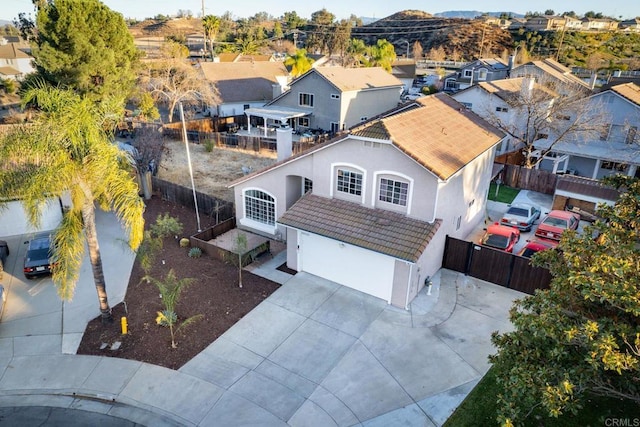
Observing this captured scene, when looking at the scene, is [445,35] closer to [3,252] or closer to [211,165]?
[211,165]

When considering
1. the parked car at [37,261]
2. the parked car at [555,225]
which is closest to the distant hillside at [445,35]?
the parked car at [555,225]

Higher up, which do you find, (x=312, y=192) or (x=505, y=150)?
(x=312, y=192)

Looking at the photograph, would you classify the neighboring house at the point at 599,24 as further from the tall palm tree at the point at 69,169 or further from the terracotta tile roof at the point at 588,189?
the tall palm tree at the point at 69,169

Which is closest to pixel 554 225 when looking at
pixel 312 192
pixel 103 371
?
pixel 312 192

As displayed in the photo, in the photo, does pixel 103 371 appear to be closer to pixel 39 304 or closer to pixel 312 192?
pixel 39 304

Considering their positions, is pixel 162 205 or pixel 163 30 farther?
pixel 163 30

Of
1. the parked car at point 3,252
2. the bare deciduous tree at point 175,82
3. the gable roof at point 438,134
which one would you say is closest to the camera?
the gable roof at point 438,134
